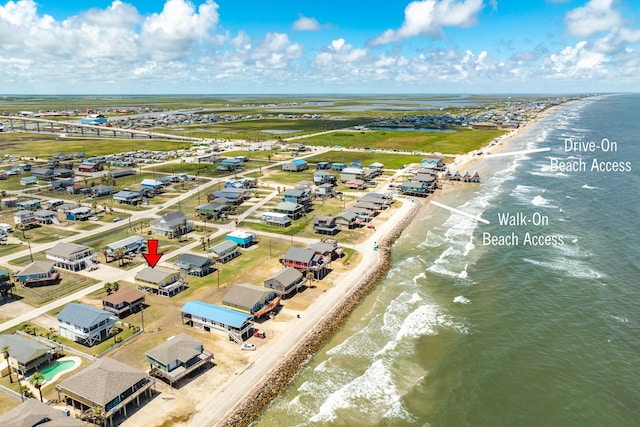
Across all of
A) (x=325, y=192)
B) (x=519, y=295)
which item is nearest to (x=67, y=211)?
(x=325, y=192)

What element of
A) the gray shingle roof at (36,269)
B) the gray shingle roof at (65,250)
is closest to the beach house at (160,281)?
the gray shingle roof at (36,269)

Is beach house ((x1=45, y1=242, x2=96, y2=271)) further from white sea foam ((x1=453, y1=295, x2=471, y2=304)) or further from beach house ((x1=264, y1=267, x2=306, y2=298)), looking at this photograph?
white sea foam ((x1=453, y1=295, x2=471, y2=304))

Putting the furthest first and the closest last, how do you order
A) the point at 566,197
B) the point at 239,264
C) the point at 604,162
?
the point at 604,162, the point at 566,197, the point at 239,264

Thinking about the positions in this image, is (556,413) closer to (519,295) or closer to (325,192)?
(519,295)

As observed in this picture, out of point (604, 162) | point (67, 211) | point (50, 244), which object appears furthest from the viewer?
point (604, 162)

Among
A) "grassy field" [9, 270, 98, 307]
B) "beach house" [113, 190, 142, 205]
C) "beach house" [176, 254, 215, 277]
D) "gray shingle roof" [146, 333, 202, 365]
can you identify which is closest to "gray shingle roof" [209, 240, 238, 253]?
"beach house" [176, 254, 215, 277]

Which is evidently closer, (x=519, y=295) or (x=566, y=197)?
(x=519, y=295)

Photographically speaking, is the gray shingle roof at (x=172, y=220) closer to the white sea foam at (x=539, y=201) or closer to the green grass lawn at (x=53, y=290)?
the green grass lawn at (x=53, y=290)
